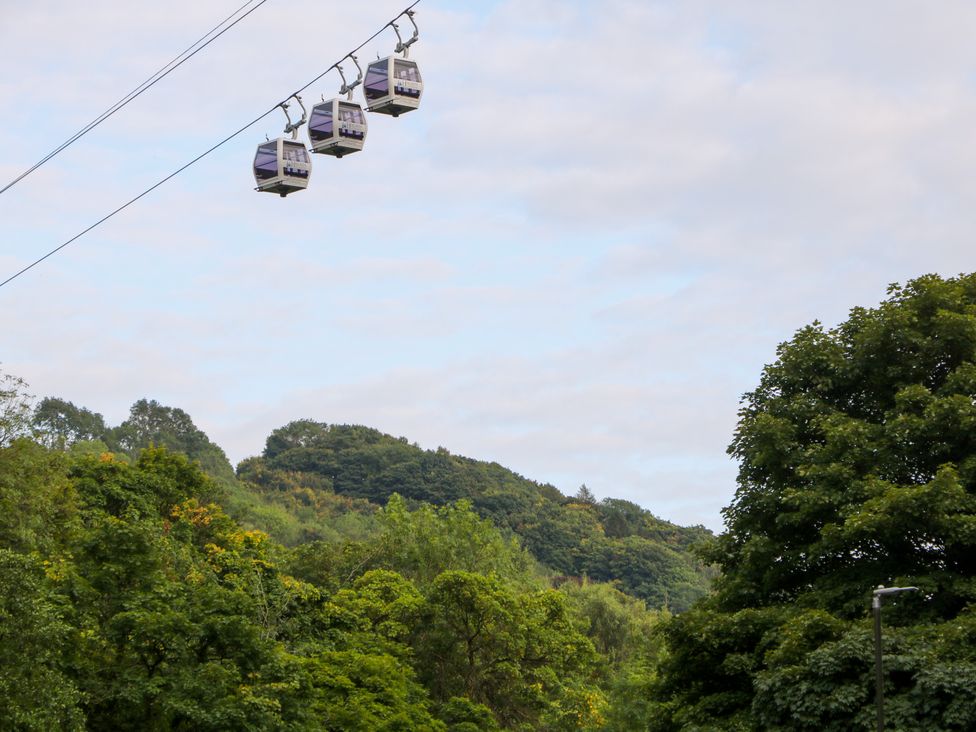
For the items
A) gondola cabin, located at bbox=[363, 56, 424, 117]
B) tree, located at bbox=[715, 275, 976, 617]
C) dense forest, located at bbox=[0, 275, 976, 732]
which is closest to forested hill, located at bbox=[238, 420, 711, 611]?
dense forest, located at bbox=[0, 275, 976, 732]

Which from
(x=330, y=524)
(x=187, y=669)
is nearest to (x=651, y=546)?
(x=330, y=524)

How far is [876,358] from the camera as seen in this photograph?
94.7 ft

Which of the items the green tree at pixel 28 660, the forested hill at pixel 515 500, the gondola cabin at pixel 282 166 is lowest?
the green tree at pixel 28 660

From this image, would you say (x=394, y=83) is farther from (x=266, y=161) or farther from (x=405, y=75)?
(x=266, y=161)

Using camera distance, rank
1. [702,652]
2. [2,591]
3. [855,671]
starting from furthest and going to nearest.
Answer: [702,652] < [2,591] < [855,671]

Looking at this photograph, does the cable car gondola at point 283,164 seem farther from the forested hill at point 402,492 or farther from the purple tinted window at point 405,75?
the forested hill at point 402,492

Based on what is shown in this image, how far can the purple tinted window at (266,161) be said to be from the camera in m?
24.5

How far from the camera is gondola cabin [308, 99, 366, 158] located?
77.1 ft

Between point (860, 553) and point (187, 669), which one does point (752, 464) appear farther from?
point (187, 669)

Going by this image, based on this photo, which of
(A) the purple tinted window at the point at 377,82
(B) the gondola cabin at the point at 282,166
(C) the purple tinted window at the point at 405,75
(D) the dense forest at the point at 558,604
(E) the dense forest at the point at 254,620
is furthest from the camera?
(E) the dense forest at the point at 254,620

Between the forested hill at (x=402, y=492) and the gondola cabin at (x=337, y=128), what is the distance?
310 feet

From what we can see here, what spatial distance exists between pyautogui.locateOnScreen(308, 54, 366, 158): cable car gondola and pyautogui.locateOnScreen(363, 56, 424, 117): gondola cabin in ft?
3.43

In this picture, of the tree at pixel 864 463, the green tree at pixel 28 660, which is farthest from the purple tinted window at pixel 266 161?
the tree at pixel 864 463

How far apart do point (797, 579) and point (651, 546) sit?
108089mm
